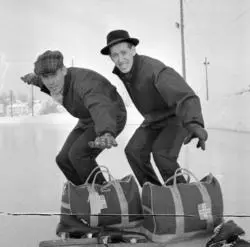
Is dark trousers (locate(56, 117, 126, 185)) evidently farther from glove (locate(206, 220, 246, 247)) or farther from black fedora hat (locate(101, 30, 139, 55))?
glove (locate(206, 220, 246, 247))

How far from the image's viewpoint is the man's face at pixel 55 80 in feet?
6.17

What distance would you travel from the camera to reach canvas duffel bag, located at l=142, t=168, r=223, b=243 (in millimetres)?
1718

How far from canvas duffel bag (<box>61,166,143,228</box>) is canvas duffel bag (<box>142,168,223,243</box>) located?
3.3 inches

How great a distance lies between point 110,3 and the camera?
10.2 feet

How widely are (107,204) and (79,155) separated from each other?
0.93ft

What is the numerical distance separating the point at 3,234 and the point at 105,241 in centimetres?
55

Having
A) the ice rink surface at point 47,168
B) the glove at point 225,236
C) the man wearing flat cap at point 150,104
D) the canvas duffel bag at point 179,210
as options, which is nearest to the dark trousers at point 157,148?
the man wearing flat cap at point 150,104

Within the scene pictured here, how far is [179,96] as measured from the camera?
1673mm

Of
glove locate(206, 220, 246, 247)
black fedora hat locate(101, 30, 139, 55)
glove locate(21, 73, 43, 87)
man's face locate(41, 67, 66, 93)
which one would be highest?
black fedora hat locate(101, 30, 139, 55)

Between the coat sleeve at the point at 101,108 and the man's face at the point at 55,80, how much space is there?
15 cm

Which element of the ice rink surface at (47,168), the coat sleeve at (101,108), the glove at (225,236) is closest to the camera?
the glove at (225,236)

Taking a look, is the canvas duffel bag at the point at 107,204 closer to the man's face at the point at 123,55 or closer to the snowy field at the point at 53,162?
the snowy field at the point at 53,162

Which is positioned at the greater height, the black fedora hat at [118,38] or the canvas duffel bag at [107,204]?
the black fedora hat at [118,38]

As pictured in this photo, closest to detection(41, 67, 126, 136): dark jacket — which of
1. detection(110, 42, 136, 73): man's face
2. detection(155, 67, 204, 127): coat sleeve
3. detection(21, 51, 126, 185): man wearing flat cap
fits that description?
detection(21, 51, 126, 185): man wearing flat cap
